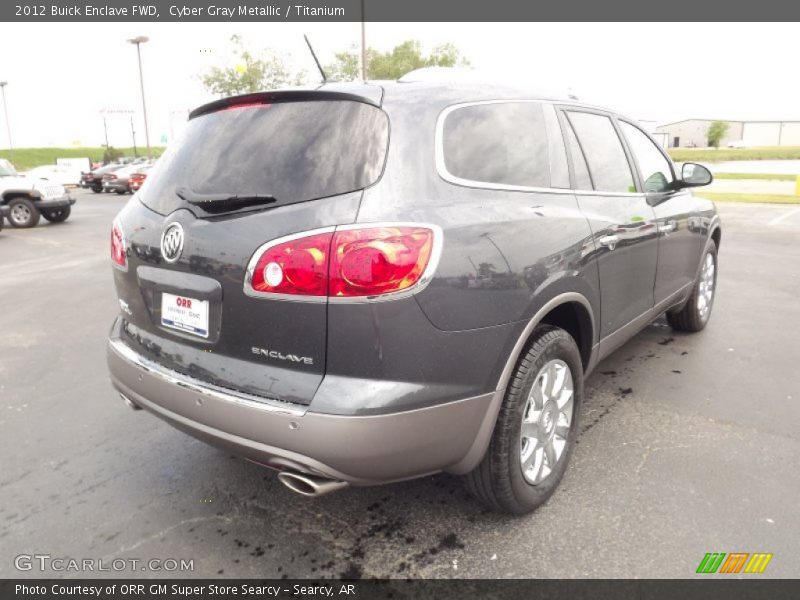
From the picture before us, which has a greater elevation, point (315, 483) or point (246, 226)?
point (246, 226)

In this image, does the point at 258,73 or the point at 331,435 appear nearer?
the point at 331,435

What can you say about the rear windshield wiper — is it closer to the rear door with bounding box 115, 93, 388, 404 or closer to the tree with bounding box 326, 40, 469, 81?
the rear door with bounding box 115, 93, 388, 404

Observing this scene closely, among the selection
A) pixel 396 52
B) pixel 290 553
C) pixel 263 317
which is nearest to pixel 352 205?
pixel 263 317

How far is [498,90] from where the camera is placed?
8.64ft

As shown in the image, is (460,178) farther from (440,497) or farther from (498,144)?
(440,497)

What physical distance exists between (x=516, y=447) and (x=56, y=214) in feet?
54.0

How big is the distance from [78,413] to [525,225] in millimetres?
2993

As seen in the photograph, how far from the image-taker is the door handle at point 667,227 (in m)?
3.73

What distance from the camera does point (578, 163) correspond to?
2.99m

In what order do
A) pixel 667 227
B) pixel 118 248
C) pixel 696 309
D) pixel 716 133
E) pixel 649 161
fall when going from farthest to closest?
pixel 716 133
pixel 696 309
pixel 649 161
pixel 667 227
pixel 118 248

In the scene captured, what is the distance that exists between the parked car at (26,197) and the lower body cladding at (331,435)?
1474 centimetres

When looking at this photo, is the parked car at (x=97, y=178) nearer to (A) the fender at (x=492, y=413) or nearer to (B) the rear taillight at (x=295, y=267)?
(B) the rear taillight at (x=295, y=267)

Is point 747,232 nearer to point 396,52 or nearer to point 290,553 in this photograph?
point 290,553

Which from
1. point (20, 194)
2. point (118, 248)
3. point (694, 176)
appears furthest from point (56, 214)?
point (694, 176)
